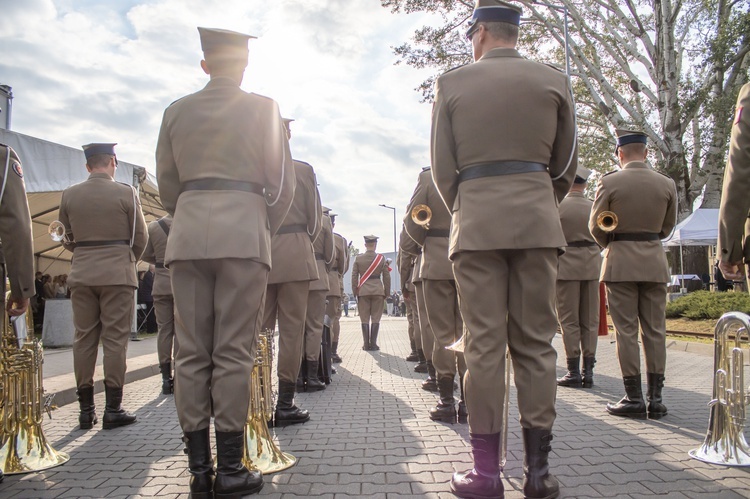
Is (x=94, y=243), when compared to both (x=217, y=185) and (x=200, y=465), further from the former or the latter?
(x=200, y=465)

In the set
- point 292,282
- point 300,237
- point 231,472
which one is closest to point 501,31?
point 300,237

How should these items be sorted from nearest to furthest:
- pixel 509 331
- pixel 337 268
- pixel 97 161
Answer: pixel 509 331, pixel 97 161, pixel 337 268

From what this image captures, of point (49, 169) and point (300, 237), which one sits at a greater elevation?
point (49, 169)

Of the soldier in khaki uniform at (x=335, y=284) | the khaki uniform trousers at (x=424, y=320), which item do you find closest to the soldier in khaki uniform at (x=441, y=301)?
the khaki uniform trousers at (x=424, y=320)

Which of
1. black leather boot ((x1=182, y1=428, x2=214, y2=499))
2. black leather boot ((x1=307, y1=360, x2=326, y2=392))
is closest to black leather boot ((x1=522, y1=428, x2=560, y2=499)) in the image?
black leather boot ((x1=182, y1=428, x2=214, y2=499))

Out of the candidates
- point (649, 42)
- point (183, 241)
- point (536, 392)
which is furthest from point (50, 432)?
point (649, 42)

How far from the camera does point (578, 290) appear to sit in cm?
664

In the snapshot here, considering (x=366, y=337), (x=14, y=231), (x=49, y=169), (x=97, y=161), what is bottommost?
(x=366, y=337)

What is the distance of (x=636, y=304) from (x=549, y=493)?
8.63 feet

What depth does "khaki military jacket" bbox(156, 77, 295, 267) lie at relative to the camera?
324 cm

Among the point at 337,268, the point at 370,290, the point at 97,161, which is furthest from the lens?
the point at 370,290

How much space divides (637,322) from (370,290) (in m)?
7.51

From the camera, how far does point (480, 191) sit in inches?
127

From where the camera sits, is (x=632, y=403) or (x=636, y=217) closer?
(x=632, y=403)
